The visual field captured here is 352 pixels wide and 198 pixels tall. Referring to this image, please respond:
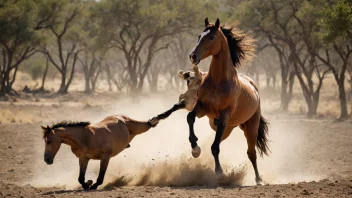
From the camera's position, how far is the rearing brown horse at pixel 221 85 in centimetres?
945

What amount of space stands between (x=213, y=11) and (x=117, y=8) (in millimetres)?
7416

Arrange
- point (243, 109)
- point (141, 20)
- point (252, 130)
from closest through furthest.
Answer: point (243, 109) < point (252, 130) < point (141, 20)

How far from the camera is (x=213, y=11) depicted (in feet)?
144

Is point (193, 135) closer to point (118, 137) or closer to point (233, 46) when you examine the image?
point (118, 137)

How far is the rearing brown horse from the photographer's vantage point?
9.45 metres

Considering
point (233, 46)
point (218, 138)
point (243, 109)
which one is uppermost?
point (233, 46)

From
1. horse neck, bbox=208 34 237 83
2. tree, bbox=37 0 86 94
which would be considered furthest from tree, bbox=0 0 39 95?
horse neck, bbox=208 34 237 83

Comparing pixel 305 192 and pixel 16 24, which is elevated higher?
pixel 16 24

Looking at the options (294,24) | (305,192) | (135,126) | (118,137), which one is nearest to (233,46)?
(135,126)

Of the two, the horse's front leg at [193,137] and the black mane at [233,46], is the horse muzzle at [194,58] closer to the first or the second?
the horse's front leg at [193,137]

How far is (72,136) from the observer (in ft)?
29.9

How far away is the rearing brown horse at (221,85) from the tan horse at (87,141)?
1.22m

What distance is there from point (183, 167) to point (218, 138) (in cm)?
107

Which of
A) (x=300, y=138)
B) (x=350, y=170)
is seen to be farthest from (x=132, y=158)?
(x=300, y=138)
